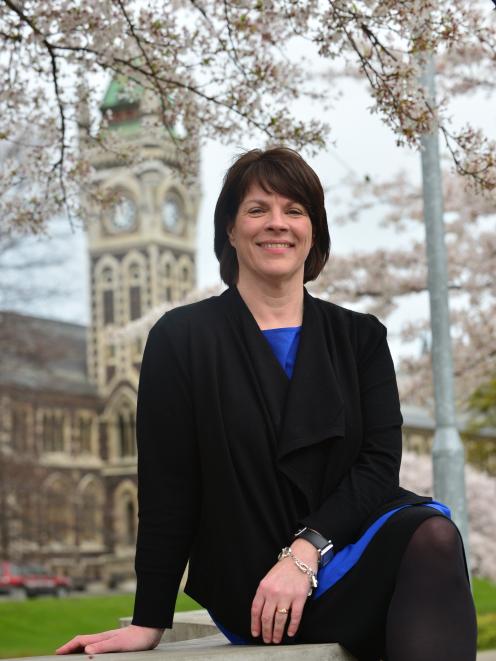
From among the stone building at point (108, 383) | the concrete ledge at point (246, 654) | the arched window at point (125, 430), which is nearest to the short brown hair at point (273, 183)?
A: the concrete ledge at point (246, 654)

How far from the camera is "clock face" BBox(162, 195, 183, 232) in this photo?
67.9 m

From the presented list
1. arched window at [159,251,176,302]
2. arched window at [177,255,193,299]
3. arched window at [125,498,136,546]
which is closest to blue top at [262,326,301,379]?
arched window at [125,498,136,546]

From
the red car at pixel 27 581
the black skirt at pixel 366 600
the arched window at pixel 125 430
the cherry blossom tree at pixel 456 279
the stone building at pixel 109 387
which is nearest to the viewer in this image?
the black skirt at pixel 366 600

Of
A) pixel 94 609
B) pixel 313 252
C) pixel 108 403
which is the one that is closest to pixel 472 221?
pixel 94 609

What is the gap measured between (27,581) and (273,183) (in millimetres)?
41558

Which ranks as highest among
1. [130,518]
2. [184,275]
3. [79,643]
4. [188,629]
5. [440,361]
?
[184,275]

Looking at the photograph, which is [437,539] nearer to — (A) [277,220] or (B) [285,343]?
(B) [285,343]

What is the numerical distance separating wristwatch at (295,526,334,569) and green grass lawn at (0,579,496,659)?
36.6 feet

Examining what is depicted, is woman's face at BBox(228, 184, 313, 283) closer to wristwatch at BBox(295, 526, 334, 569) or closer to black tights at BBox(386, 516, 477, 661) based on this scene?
wristwatch at BBox(295, 526, 334, 569)

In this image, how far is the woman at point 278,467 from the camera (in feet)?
8.36

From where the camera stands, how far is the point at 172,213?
225ft

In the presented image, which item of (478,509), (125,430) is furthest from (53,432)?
(478,509)

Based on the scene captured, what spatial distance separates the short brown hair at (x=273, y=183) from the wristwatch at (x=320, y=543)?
29.5 inches

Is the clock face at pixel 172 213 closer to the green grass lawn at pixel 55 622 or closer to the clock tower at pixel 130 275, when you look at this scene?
the clock tower at pixel 130 275
